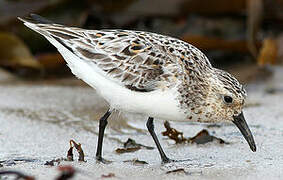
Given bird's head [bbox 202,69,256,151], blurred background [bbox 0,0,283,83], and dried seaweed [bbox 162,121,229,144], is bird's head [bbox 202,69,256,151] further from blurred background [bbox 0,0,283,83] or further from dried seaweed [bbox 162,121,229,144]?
blurred background [bbox 0,0,283,83]

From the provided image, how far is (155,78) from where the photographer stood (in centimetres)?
434

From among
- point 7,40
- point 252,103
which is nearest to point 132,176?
point 252,103

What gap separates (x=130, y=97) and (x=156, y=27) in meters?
3.46

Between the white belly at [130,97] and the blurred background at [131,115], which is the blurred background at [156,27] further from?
the white belly at [130,97]

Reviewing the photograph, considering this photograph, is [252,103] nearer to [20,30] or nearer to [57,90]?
[57,90]

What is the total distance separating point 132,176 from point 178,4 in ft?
13.6

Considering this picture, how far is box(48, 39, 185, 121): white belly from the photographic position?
4.25m

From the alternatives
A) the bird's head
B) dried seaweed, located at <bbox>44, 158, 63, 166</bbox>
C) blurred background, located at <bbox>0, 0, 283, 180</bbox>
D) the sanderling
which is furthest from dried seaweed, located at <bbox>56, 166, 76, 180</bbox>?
the bird's head

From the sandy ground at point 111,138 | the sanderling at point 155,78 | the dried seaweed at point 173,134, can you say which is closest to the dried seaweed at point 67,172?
the sandy ground at point 111,138

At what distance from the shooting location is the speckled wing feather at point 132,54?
171 inches

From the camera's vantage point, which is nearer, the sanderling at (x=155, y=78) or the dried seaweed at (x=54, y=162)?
the dried seaweed at (x=54, y=162)

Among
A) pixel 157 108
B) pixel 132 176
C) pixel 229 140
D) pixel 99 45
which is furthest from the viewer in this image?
pixel 229 140

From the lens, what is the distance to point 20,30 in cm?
749

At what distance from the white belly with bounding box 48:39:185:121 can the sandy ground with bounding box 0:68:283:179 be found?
374 mm
